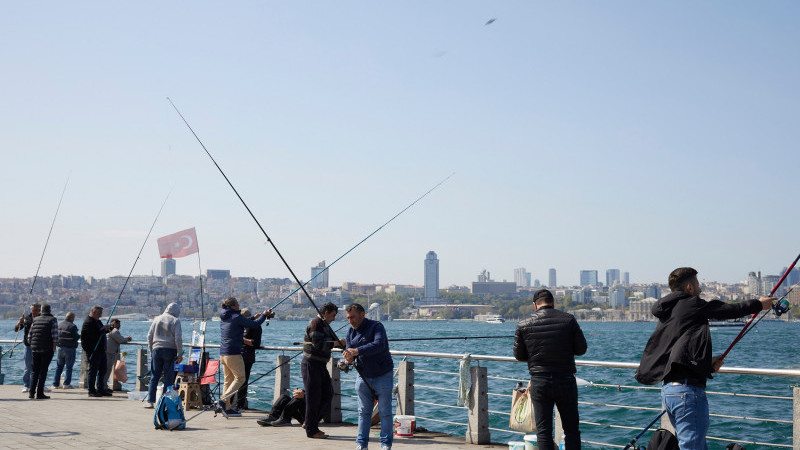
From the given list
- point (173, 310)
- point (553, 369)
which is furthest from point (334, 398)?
point (553, 369)

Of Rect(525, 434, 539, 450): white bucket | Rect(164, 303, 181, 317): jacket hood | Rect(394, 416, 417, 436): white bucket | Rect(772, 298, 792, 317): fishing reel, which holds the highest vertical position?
Rect(772, 298, 792, 317): fishing reel

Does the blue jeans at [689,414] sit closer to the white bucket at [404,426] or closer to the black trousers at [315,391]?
the white bucket at [404,426]

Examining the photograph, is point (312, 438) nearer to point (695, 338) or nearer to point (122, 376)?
point (695, 338)

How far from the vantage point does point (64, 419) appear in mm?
11125

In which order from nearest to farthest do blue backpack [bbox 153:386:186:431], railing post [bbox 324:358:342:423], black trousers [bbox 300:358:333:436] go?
black trousers [bbox 300:358:333:436] < blue backpack [bbox 153:386:186:431] < railing post [bbox 324:358:342:423]

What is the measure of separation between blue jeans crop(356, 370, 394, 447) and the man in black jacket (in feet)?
5.81

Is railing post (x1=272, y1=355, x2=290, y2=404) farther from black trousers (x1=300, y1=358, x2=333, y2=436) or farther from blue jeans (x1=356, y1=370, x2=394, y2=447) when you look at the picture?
blue jeans (x1=356, y1=370, x2=394, y2=447)

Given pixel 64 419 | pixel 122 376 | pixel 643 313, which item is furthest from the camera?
pixel 643 313

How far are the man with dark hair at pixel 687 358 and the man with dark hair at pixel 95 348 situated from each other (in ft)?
38.3

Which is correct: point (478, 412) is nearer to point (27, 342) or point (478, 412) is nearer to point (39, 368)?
point (39, 368)

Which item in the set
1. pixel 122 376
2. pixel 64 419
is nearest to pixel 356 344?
pixel 64 419

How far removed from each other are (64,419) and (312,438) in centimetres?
385

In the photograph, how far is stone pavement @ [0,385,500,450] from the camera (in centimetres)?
890

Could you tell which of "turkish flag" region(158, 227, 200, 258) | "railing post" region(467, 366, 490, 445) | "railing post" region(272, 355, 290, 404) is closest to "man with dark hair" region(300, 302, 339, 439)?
"railing post" region(467, 366, 490, 445)
